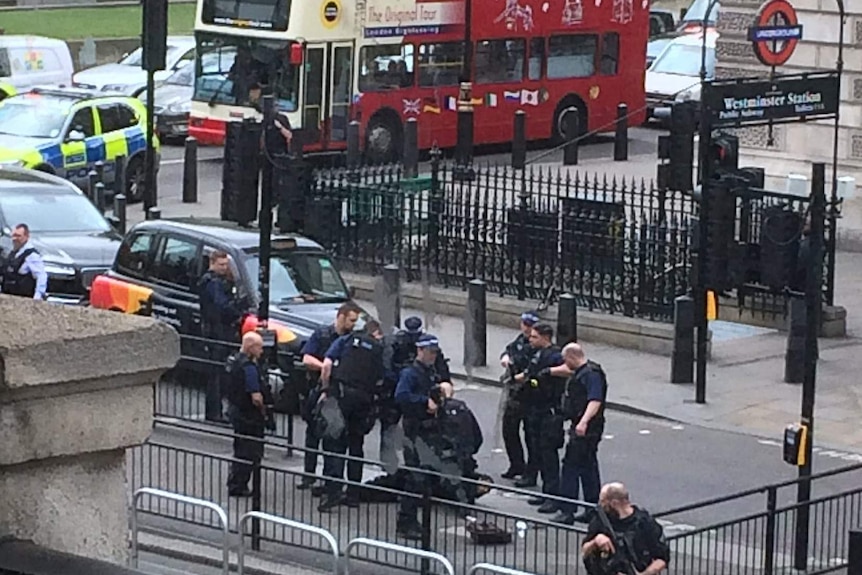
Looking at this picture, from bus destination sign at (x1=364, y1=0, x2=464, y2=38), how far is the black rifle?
2286 centimetres

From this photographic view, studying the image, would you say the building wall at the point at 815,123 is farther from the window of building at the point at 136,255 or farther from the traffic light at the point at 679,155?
the window of building at the point at 136,255

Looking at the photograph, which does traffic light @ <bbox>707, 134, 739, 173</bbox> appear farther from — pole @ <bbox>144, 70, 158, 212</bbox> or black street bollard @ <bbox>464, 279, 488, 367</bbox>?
pole @ <bbox>144, 70, 158, 212</bbox>

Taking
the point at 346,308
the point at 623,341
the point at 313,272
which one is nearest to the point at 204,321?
the point at 313,272

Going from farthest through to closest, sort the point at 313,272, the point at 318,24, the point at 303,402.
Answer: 1. the point at 318,24
2. the point at 313,272
3. the point at 303,402

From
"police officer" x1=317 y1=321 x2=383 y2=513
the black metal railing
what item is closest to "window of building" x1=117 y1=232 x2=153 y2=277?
the black metal railing

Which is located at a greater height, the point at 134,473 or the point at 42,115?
the point at 42,115

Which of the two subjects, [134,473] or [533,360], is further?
[533,360]

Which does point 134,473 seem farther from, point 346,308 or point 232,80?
point 232,80

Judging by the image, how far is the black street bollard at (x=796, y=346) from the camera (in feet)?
60.5

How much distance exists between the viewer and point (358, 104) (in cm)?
3266

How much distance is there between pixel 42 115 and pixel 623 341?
442 inches

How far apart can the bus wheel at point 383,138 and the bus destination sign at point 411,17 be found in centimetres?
142

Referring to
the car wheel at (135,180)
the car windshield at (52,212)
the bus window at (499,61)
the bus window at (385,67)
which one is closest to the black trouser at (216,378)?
the car windshield at (52,212)

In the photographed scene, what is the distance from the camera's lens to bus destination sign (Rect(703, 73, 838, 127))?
55.2 feet
